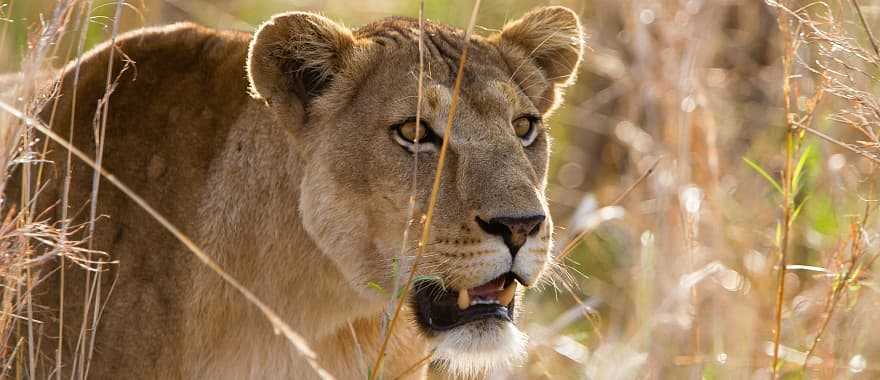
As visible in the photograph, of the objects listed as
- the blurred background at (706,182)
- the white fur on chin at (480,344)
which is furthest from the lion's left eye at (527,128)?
the white fur on chin at (480,344)

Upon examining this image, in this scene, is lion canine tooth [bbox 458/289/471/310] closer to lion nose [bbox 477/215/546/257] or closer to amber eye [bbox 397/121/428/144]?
lion nose [bbox 477/215/546/257]

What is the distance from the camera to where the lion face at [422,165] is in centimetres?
341

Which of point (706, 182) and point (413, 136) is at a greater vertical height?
point (413, 136)

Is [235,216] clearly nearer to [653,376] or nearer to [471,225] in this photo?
[471,225]

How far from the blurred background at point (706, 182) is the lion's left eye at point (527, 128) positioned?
1.45 ft

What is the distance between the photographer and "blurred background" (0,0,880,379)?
3.82m

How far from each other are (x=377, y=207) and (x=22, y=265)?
103cm

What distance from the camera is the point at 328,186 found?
3.76 m

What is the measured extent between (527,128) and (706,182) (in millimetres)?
2273

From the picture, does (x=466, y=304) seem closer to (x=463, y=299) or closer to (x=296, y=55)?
(x=463, y=299)

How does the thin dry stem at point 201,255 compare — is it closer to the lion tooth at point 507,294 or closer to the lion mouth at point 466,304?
the lion mouth at point 466,304

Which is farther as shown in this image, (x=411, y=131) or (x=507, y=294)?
(x=411, y=131)

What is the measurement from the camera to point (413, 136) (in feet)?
12.1

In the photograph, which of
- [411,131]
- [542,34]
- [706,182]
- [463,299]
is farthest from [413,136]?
[706,182]
